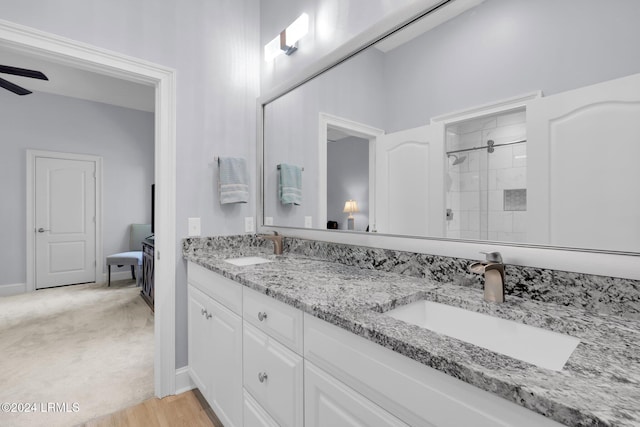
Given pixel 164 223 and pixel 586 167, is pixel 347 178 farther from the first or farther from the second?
pixel 164 223

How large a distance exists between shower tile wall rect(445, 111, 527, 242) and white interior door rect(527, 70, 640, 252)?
4cm

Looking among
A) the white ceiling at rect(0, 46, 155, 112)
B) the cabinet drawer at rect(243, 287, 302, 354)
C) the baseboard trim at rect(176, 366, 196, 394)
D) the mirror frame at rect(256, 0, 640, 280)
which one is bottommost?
the baseboard trim at rect(176, 366, 196, 394)

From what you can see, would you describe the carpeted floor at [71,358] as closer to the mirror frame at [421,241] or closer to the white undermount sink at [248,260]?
the white undermount sink at [248,260]

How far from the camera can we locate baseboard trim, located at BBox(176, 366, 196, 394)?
1.96 m

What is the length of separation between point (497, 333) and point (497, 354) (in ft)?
1.05

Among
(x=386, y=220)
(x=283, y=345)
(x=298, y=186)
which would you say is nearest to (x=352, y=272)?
(x=386, y=220)

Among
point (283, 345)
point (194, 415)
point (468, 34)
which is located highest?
point (468, 34)

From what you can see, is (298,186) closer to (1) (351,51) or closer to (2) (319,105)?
(2) (319,105)

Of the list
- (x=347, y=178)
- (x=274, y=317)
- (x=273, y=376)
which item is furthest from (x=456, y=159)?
(x=273, y=376)

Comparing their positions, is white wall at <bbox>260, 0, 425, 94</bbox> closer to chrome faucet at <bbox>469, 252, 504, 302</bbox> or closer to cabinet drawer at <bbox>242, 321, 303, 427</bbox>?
chrome faucet at <bbox>469, 252, 504, 302</bbox>

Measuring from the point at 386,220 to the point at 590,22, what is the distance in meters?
0.94

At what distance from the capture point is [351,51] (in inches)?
63.0

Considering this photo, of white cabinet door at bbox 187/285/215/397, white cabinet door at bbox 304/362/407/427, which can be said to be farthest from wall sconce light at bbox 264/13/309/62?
white cabinet door at bbox 304/362/407/427

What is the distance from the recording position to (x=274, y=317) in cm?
111
